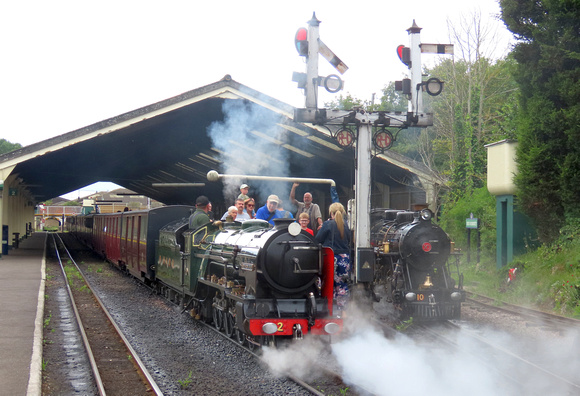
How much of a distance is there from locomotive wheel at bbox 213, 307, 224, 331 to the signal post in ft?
6.99

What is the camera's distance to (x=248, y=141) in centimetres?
1819

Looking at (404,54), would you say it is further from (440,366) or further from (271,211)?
(440,366)

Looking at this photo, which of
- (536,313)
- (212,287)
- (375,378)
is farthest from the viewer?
(536,313)

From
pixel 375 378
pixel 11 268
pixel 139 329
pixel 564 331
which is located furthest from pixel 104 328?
pixel 11 268

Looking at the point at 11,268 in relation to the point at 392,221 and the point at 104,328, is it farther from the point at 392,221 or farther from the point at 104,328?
the point at 392,221

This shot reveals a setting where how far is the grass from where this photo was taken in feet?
37.0

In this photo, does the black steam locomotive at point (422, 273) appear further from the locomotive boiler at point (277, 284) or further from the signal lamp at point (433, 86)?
the locomotive boiler at point (277, 284)

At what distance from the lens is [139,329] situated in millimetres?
9828

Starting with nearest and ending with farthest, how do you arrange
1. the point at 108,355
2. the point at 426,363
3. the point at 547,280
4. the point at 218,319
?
the point at 426,363 < the point at 108,355 < the point at 218,319 < the point at 547,280

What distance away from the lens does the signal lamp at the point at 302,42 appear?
32.9 ft

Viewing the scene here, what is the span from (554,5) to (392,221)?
5.95m

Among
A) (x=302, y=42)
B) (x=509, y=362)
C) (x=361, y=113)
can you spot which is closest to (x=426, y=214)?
(x=361, y=113)

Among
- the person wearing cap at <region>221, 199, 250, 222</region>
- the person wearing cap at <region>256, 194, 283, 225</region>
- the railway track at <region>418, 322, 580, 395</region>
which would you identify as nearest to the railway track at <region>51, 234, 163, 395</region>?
the person wearing cap at <region>221, 199, 250, 222</region>

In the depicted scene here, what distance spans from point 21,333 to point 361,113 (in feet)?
19.7
